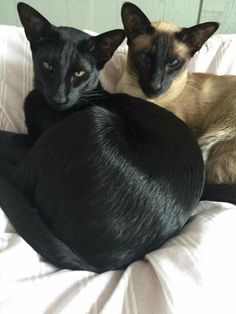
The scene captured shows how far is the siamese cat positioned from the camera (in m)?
1.19

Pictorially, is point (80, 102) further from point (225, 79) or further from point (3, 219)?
point (225, 79)

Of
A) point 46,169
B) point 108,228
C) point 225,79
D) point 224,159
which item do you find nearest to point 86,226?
point 108,228

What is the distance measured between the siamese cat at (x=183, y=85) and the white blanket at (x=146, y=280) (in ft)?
1.02

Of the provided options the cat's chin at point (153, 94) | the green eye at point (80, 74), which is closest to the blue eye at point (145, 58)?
the cat's chin at point (153, 94)

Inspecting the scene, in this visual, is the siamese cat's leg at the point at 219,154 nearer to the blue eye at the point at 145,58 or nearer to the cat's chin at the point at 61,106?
the blue eye at the point at 145,58

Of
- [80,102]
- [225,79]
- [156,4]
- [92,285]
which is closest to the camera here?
[92,285]

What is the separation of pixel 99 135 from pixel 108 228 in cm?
22

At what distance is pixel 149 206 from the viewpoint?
84cm

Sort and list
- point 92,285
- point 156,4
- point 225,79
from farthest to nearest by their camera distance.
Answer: point 156,4 → point 225,79 → point 92,285

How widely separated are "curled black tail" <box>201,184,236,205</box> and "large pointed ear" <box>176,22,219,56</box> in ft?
1.63

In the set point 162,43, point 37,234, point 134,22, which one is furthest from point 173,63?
point 37,234

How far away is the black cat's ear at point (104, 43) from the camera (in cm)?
110

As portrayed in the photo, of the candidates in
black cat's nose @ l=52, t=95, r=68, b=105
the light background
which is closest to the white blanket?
black cat's nose @ l=52, t=95, r=68, b=105

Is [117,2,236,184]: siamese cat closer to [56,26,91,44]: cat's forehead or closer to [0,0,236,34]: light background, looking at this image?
[56,26,91,44]: cat's forehead
